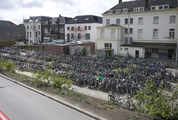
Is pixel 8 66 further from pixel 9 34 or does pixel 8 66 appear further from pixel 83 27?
pixel 9 34

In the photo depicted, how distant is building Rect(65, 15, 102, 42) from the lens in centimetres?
4209

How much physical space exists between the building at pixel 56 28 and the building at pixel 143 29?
17.8 metres

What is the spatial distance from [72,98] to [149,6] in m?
29.3

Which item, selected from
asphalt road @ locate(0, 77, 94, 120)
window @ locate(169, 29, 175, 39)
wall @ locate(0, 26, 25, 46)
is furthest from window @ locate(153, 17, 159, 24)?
wall @ locate(0, 26, 25, 46)

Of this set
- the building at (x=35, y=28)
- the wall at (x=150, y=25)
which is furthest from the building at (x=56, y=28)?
the wall at (x=150, y=25)

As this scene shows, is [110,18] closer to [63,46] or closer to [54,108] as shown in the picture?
[63,46]

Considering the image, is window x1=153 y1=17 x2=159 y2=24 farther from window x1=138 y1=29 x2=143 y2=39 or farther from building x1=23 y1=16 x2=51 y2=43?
building x1=23 y1=16 x2=51 y2=43

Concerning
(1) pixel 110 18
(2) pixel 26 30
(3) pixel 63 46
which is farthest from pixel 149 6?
(2) pixel 26 30

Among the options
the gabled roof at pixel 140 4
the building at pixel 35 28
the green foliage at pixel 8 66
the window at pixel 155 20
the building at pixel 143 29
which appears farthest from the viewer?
the building at pixel 35 28

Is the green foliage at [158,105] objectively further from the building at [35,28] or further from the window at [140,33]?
the building at [35,28]

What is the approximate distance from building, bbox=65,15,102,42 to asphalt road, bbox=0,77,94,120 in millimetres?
33207

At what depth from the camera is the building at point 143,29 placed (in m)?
29.4

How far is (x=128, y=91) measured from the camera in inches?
436

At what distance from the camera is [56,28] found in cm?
5106
